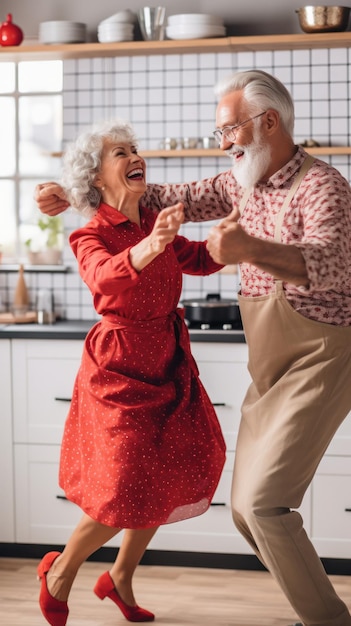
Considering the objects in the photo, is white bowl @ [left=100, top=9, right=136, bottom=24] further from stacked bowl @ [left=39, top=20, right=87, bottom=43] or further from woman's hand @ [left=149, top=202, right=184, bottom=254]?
woman's hand @ [left=149, top=202, right=184, bottom=254]

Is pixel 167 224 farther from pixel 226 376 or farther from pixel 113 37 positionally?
pixel 113 37

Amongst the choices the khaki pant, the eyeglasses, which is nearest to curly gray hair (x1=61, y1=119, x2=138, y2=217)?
the eyeglasses

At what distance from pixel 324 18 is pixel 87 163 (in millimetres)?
1656

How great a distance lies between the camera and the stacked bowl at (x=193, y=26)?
4195mm

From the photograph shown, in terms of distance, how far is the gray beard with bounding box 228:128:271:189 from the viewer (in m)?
2.76

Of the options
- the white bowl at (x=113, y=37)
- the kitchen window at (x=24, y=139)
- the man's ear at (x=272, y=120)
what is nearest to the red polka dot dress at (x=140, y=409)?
the man's ear at (x=272, y=120)

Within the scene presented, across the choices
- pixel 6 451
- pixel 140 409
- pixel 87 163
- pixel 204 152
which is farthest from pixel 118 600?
pixel 204 152

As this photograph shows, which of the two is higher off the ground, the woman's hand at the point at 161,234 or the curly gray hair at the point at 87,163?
the curly gray hair at the point at 87,163

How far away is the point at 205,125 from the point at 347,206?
76.8 inches

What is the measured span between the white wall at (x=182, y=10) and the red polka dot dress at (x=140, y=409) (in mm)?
1693

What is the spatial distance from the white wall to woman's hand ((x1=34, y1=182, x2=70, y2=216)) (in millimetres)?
1694

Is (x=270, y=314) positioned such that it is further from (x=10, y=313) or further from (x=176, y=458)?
(x=10, y=313)

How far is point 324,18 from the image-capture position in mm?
4090

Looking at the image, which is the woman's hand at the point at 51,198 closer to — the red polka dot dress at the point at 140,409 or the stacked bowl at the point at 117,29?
the red polka dot dress at the point at 140,409
